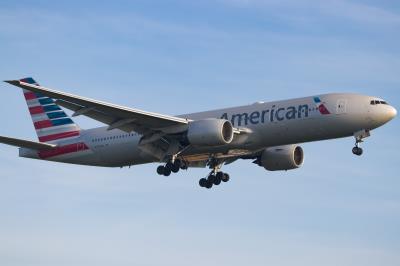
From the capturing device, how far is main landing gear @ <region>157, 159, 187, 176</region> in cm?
6075

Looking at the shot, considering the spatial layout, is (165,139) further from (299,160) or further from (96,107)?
(299,160)

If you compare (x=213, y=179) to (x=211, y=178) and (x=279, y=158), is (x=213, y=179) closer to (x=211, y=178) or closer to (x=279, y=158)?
(x=211, y=178)

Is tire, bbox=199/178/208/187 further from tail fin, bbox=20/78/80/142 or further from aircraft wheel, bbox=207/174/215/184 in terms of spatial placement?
tail fin, bbox=20/78/80/142

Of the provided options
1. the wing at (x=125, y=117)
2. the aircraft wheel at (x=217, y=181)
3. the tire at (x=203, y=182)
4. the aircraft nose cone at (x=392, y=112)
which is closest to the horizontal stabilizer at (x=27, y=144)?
the wing at (x=125, y=117)

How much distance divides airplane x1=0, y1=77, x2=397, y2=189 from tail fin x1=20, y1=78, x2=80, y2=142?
25cm

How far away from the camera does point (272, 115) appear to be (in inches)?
2298

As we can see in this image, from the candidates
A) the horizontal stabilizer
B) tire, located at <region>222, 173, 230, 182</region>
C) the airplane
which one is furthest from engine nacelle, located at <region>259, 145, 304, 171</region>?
the horizontal stabilizer

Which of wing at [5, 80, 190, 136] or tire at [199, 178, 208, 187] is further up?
wing at [5, 80, 190, 136]

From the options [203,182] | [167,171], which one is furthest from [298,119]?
[203,182]

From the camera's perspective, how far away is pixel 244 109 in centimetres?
6006

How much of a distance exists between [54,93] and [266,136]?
13.0m

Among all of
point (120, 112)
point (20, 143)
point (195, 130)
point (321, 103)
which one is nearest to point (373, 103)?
point (321, 103)

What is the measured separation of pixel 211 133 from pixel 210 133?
67 millimetres

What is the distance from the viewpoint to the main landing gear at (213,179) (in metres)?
A: 65.4
